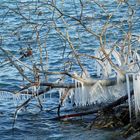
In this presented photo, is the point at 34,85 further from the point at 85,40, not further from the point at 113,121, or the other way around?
the point at 85,40

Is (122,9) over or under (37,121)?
over

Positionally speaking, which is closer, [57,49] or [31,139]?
[31,139]

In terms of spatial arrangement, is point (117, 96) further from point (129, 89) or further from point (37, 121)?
point (37, 121)

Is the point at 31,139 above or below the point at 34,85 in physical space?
below

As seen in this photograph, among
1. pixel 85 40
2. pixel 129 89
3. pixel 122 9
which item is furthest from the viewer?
pixel 122 9

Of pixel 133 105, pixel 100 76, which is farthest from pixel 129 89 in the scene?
pixel 100 76

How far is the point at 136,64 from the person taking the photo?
9.67 metres

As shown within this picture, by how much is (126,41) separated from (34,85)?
176 centimetres

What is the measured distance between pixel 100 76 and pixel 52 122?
1.18m

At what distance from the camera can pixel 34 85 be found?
989 cm

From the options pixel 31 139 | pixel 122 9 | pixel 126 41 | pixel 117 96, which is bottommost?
pixel 31 139

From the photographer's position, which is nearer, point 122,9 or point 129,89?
point 129,89

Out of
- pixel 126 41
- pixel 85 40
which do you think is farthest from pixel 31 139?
pixel 85 40

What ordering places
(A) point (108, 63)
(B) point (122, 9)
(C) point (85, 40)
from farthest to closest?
1. (B) point (122, 9)
2. (C) point (85, 40)
3. (A) point (108, 63)
